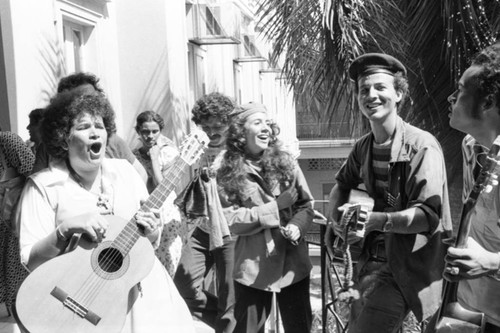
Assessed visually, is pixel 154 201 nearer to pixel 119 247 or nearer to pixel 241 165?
pixel 119 247

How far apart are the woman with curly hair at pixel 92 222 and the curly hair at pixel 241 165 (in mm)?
1200

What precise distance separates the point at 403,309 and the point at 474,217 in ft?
2.95

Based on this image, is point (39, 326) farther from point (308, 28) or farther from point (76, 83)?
point (308, 28)

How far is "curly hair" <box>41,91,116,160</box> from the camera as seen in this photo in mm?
3443

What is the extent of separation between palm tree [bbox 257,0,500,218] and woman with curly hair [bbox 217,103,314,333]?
1790 millimetres

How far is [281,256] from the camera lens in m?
4.70

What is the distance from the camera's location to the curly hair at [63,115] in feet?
11.3

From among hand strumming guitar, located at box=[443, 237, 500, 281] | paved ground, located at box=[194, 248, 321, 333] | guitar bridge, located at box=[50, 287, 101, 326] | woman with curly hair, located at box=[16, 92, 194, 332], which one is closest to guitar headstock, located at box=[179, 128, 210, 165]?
woman with curly hair, located at box=[16, 92, 194, 332]

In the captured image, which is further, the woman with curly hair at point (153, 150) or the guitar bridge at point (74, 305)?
the woman with curly hair at point (153, 150)

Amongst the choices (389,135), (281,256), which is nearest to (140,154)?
(281,256)

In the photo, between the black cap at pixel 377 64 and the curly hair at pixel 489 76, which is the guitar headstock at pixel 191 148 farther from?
the curly hair at pixel 489 76

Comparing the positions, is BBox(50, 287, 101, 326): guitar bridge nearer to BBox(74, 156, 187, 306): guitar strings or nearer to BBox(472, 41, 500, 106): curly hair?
BBox(74, 156, 187, 306): guitar strings

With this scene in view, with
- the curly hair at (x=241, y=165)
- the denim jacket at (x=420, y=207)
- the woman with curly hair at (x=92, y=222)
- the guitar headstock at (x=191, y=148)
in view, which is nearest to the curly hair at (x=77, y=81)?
the curly hair at (x=241, y=165)

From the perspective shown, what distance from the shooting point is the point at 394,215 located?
11.8 ft
